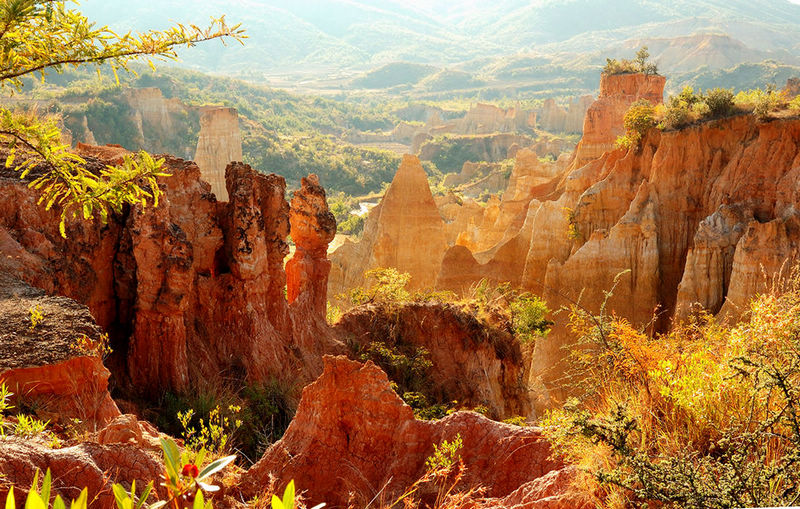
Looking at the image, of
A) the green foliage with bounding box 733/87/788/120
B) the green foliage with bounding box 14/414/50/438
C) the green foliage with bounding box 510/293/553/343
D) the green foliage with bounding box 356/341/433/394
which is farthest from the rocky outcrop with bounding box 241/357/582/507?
the green foliage with bounding box 733/87/788/120

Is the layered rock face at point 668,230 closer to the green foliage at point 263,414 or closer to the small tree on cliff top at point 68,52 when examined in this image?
the green foliage at point 263,414

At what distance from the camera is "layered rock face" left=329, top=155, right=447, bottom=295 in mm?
25969

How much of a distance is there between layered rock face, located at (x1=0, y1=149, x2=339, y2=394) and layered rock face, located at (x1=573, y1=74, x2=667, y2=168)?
19.5 m

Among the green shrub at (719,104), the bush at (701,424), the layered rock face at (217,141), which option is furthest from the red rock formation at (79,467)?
the layered rock face at (217,141)

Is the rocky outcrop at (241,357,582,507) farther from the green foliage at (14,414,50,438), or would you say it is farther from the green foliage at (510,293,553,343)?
the green foliage at (510,293,553,343)

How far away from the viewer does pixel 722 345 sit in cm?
576

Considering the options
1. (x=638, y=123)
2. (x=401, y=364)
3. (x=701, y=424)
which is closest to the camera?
(x=701, y=424)

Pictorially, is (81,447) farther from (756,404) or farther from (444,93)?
(444,93)

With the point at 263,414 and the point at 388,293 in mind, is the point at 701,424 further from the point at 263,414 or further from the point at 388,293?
the point at 388,293

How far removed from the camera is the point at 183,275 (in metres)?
8.90

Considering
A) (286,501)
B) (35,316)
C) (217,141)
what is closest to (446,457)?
(286,501)

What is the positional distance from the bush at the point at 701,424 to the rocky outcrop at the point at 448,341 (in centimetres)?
700

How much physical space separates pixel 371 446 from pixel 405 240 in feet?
63.6

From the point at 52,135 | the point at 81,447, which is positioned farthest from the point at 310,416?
the point at 52,135
